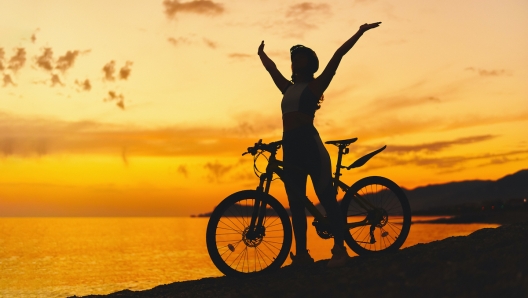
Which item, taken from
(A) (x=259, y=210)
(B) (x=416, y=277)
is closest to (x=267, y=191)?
(A) (x=259, y=210)

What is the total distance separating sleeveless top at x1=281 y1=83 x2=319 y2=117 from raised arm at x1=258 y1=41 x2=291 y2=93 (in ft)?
1.45

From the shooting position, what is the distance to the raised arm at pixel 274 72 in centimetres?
798

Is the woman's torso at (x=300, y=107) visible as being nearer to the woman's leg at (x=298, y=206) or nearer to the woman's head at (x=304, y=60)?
the woman's head at (x=304, y=60)

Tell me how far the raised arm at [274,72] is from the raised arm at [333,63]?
2.27 feet

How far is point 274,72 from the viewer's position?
818 cm

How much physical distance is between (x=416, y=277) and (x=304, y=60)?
11.2 feet

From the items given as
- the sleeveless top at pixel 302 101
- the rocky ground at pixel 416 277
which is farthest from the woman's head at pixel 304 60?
the rocky ground at pixel 416 277

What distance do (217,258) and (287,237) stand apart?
1002 mm

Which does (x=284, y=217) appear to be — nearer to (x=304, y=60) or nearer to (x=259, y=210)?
(x=259, y=210)

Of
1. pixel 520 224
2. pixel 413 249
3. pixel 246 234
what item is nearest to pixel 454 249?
pixel 413 249

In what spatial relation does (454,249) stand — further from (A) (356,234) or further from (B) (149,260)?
(B) (149,260)

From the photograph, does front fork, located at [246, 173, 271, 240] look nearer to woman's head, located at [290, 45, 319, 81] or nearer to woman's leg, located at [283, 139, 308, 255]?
woman's leg, located at [283, 139, 308, 255]

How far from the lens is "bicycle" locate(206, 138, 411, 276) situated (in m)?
7.13

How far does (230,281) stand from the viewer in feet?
24.0
